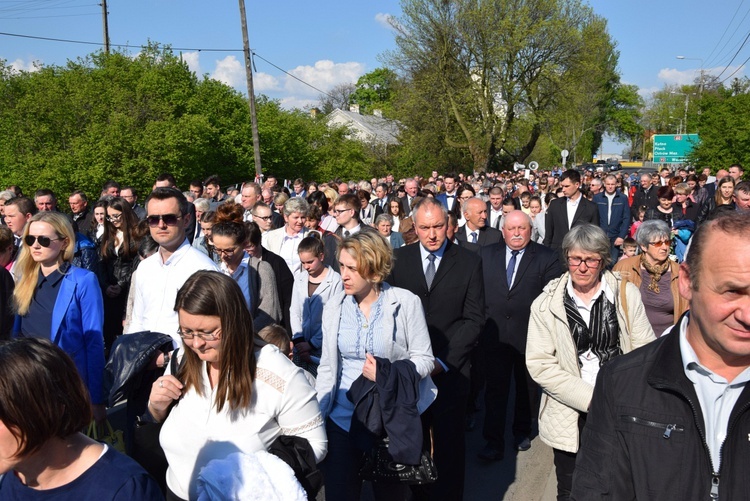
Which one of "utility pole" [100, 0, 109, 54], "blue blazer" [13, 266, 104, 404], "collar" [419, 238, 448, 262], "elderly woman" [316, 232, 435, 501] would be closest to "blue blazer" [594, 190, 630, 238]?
"collar" [419, 238, 448, 262]

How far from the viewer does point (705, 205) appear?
1270cm

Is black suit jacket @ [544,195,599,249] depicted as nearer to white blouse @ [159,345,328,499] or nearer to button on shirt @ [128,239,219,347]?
button on shirt @ [128,239,219,347]

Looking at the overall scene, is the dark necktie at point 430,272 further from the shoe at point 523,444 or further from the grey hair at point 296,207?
the grey hair at point 296,207

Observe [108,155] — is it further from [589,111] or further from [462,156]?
[589,111]

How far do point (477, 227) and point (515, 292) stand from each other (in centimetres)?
271

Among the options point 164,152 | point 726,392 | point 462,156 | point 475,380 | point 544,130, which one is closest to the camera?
point 726,392

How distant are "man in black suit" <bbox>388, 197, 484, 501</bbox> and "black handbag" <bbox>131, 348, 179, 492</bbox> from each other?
162 cm

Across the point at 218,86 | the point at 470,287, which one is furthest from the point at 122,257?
the point at 218,86

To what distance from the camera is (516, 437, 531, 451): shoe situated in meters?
6.24

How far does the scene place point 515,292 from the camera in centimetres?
609

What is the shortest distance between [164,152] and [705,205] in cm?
1592

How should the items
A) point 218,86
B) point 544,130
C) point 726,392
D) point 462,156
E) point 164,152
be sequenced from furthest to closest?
point 462,156 < point 544,130 < point 218,86 < point 164,152 < point 726,392

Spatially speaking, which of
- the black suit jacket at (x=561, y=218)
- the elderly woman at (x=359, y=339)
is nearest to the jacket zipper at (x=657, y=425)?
the elderly woman at (x=359, y=339)

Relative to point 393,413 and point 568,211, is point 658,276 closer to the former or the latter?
point 393,413
